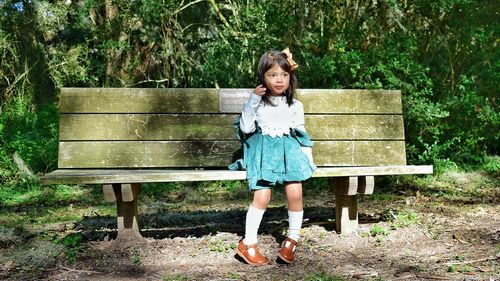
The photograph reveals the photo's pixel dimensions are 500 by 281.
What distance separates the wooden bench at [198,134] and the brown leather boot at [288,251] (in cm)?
51

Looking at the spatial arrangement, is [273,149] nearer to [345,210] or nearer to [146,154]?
[345,210]

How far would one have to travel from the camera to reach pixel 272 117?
372 cm

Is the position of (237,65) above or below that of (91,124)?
above

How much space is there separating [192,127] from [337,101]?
111 cm

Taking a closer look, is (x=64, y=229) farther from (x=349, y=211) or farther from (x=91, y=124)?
(x=349, y=211)

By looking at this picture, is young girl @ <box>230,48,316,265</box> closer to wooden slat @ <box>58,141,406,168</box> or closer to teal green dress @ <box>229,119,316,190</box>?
teal green dress @ <box>229,119,316,190</box>

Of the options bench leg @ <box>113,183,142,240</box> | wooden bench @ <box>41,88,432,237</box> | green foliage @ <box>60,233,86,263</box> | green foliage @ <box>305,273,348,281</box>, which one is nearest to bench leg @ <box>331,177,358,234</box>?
wooden bench @ <box>41,88,432,237</box>

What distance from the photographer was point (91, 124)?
157 inches

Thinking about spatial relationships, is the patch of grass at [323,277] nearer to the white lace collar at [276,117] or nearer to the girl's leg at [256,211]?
the girl's leg at [256,211]

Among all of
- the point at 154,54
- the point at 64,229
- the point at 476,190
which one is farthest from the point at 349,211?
the point at 154,54

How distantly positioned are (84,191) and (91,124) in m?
3.07

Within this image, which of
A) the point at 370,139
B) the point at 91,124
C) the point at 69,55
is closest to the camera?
the point at 91,124

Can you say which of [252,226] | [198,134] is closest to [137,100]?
[198,134]

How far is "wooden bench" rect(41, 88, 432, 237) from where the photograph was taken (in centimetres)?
396
